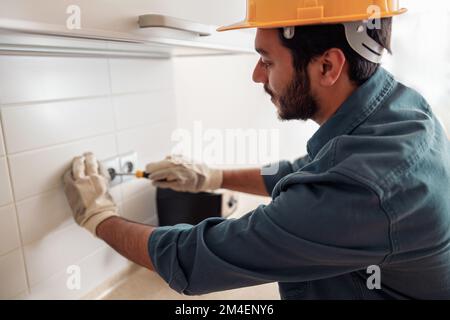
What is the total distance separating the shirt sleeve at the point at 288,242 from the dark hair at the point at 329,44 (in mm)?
235

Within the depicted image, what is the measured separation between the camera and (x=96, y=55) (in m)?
0.89

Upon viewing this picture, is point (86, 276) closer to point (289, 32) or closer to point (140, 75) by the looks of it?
point (140, 75)

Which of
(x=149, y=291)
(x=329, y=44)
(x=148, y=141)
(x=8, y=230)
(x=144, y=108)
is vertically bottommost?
(x=149, y=291)

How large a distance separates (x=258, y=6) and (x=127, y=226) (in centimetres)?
48

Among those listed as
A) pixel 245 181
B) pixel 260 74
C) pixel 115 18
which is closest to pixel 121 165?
pixel 245 181

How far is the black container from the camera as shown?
43.6 inches

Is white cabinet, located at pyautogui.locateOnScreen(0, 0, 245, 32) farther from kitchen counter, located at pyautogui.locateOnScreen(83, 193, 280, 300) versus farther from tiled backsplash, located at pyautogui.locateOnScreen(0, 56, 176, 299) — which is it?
kitchen counter, located at pyautogui.locateOnScreen(83, 193, 280, 300)

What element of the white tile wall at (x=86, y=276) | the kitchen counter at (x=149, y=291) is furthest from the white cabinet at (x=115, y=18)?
the kitchen counter at (x=149, y=291)

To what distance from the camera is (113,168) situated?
0.97 m

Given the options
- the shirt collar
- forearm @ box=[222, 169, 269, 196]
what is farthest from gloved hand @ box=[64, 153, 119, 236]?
the shirt collar

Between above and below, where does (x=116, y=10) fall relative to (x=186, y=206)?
above

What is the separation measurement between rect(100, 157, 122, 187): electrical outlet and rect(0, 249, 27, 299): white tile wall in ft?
0.92

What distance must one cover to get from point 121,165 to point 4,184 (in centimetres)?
33

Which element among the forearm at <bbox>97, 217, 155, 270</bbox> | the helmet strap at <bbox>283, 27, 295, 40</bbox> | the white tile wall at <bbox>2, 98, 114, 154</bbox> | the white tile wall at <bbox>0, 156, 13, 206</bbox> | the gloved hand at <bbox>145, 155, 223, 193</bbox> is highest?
the helmet strap at <bbox>283, 27, 295, 40</bbox>
